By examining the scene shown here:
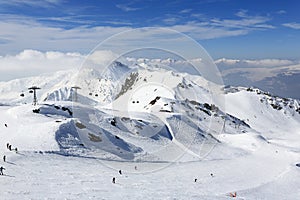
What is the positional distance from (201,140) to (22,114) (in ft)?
153

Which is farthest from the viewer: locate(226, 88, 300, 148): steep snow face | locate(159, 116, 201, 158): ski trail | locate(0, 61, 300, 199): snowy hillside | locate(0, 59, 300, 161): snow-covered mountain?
locate(226, 88, 300, 148): steep snow face

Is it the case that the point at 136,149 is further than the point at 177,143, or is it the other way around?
the point at 177,143

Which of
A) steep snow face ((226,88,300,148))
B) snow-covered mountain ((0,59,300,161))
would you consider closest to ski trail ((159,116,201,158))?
snow-covered mountain ((0,59,300,161))

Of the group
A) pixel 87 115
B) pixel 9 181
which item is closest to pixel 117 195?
pixel 9 181

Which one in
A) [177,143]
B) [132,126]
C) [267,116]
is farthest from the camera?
[267,116]

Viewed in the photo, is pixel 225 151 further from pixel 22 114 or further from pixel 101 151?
pixel 22 114

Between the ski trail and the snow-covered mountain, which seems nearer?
the snow-covered mountain

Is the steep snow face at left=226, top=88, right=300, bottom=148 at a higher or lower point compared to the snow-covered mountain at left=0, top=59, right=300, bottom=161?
lower

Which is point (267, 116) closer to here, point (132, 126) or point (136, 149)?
point (132, 126)

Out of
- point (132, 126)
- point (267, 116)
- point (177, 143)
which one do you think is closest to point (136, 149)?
point (132, 126)

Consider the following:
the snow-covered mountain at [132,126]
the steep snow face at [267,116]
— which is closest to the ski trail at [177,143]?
the snow-covered mountain at [132,126]

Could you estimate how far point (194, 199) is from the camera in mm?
37500

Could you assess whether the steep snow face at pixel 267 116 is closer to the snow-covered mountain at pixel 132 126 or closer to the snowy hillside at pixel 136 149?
the snow-covered mountain at pixel 132 126

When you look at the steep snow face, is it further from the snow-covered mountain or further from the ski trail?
the ski trail
